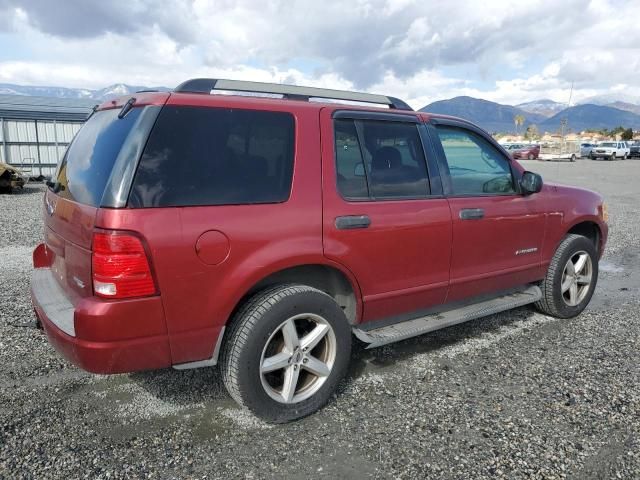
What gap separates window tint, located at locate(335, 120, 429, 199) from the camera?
3094 mm

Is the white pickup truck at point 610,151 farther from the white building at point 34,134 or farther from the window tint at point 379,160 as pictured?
the window tint at point 379,160

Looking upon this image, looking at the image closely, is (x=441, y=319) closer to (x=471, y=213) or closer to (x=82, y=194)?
(x=471, y=213)

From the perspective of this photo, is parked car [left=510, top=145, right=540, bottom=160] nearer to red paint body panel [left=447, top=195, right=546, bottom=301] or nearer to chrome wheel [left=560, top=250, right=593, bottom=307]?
chrome wheel [left=560, top=250, right=593, bottom=307]

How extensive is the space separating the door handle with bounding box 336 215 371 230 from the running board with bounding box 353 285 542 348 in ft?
2.23

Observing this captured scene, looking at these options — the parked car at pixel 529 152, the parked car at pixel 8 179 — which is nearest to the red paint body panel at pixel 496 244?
the parked car at pixel 8 179

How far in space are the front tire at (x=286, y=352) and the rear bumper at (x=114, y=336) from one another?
40 centimetres

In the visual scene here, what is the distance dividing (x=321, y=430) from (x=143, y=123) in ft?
6.34

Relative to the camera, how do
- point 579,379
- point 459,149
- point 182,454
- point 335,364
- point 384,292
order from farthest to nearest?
point 459,149 → point 579,379 → point 384,292 → point 335,364 → point 182,454

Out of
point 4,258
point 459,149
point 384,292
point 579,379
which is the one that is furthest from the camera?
point 4,258

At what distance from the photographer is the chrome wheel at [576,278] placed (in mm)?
4590

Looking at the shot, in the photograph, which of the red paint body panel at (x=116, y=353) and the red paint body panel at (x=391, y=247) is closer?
the red paint body panel at (x=116, y=353)

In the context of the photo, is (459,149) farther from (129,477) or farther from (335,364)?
(129,477)

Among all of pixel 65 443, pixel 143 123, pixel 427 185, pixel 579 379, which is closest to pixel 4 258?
pixel 65 443

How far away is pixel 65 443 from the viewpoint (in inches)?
104
